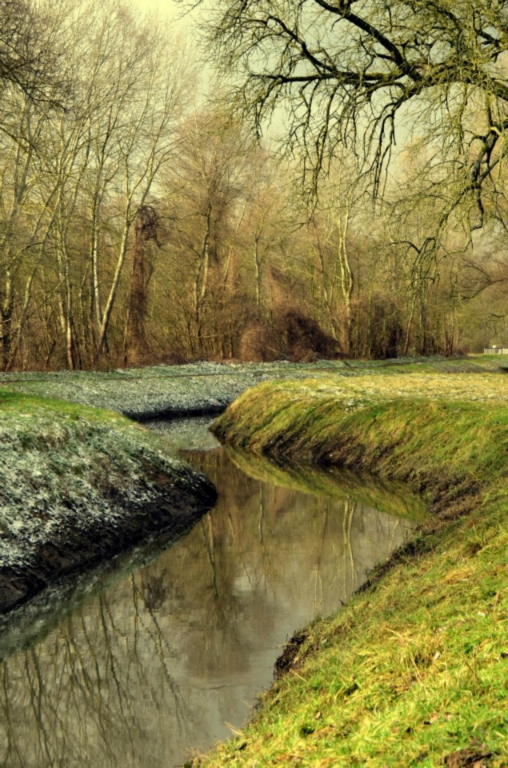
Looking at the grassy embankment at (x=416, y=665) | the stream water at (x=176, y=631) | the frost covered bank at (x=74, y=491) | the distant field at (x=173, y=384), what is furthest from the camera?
the distant field at (x=173, y=384)

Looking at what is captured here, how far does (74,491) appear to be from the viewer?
12.9 metres

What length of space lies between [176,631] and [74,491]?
4488mm

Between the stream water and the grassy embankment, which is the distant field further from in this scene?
the grassy embankment

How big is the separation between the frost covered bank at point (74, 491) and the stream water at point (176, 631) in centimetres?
46

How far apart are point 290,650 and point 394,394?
16.2 m

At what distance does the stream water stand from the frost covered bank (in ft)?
1.52

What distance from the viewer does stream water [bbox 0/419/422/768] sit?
6641 millimetres

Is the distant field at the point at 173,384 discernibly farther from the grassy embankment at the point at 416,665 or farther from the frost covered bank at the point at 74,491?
the grassy embankment at the point at 416,665

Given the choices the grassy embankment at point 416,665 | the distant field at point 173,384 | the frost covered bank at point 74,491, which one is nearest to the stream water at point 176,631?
the frost covered bank at point 74,491

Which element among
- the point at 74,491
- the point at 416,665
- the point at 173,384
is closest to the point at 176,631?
the point at 416,665

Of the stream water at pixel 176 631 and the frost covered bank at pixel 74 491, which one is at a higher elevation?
the frost covered bank at pixel 74 491

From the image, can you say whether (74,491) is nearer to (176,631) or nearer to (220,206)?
(176,631)

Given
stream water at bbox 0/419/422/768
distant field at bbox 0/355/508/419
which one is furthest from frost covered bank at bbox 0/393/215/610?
distant field at bbox 0/355/508/419

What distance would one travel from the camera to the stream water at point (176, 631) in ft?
21.8
